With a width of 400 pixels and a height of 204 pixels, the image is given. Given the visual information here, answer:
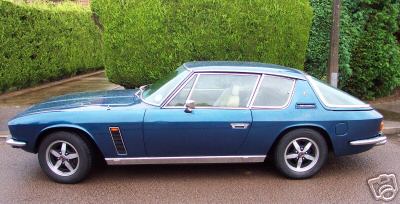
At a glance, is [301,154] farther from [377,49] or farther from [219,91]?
[377,49]

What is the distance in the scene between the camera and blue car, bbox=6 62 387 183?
15.8 ft

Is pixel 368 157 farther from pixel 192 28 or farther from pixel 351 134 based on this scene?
pixel 192 28

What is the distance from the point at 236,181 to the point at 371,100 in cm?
570

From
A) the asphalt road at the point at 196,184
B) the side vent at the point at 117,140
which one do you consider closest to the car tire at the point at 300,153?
the asphalt road at the point at 196,184

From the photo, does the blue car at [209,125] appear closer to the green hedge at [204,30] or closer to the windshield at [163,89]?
the windshield at [163,89]

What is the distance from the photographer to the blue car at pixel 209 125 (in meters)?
4.81

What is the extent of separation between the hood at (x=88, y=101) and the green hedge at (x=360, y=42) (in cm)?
466

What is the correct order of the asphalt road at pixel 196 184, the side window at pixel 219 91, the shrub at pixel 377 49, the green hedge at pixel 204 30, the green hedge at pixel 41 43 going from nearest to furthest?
the asphalt road at pixel 196 184 < the side window at pixel 219 91 < the green hedge at pixel 204 30 < the shrub at pixel 377 49 < the green hedge at pixel 41 43

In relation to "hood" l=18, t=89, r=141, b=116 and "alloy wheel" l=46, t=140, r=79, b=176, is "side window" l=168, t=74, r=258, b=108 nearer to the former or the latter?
"hood" l=18, t=89, r=141, b=116

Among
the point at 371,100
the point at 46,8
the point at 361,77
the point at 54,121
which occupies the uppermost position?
the point at 46,8

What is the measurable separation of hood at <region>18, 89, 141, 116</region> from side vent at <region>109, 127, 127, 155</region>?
1.15 feet

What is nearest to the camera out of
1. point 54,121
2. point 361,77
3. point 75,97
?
point 54,121

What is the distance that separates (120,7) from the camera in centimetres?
861

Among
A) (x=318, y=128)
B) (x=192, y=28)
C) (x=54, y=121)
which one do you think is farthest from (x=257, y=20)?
(x=54, y=121)
